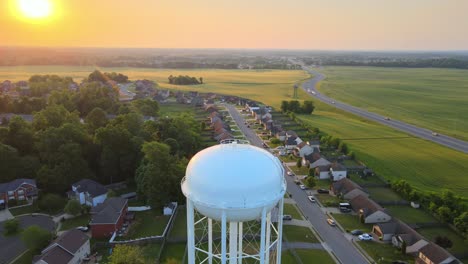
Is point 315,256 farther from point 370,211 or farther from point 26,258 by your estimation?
point 26,258

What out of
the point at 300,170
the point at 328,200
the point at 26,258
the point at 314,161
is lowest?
the point at 26,258

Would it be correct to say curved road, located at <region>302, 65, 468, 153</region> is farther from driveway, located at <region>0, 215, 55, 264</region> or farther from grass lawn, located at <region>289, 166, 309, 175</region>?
driveway, located at <region>0, 215, 55, 264</region>

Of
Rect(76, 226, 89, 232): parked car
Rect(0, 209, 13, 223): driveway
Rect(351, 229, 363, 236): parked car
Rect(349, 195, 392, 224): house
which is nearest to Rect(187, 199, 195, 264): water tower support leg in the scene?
Rect(76, 226, 89, 232): parked car

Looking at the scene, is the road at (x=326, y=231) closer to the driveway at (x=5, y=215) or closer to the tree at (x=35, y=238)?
the tree at (x=35, y=238)

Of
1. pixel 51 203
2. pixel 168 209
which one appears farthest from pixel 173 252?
pixel 51 203

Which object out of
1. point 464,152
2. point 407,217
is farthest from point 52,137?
point 464,152

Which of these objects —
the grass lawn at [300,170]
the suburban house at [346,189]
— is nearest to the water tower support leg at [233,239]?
the suburban house at [346,189]
